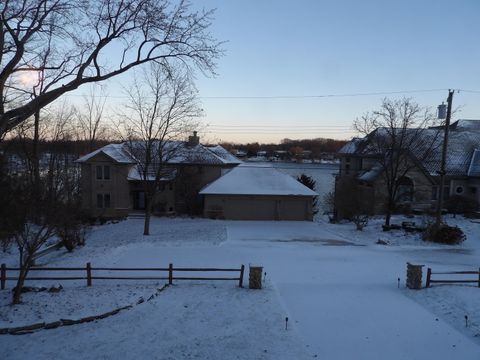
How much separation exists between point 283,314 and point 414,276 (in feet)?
17.0

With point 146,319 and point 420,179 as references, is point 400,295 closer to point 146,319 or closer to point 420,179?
point 146,319

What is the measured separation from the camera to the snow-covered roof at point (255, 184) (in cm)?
3105

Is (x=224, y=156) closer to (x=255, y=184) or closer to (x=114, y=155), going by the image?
(x=255, y=184)

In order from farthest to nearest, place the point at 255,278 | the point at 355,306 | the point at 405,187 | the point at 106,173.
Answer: the point at 106,173, the point at 405,187, the point at 255,278, the point at 355,306

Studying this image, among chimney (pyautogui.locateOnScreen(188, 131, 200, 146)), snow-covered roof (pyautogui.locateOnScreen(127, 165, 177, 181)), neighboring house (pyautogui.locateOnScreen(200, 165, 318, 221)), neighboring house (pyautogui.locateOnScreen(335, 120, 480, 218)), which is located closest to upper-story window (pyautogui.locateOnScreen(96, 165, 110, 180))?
snow-covered roof (pyautogui.locateOnScreen(127, 165, 177, 181))

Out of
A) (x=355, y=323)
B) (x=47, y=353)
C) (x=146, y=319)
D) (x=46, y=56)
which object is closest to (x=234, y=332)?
(x=146, y=319)

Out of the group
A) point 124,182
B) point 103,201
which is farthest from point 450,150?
point 103,201

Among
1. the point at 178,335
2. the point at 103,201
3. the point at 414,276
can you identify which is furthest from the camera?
the point at 103,201

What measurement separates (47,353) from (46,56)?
24.9ft

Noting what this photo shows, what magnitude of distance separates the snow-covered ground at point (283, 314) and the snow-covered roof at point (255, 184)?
11.6 m

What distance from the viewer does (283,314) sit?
35.8 feet

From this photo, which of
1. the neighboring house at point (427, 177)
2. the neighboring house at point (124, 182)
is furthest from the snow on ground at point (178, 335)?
Answer: the neighboring house at point (124, 182)

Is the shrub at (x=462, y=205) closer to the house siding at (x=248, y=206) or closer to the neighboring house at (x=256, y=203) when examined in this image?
the neighboring house at (x=256, y=203)

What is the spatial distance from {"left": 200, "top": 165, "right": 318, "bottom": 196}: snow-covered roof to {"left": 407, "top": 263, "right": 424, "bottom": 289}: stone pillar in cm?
1752
